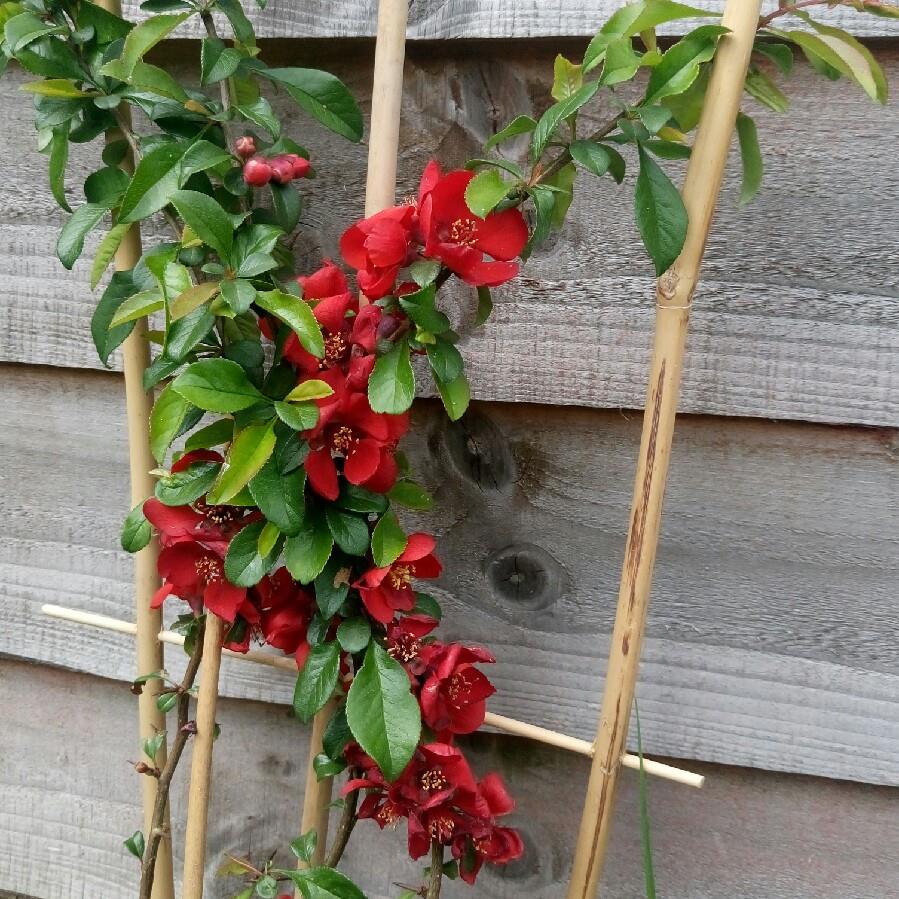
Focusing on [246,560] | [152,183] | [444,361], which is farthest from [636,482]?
[152,183]

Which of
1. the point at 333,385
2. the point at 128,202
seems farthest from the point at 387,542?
the point at 128,202

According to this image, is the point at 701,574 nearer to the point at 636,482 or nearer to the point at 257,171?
the point at 636,482

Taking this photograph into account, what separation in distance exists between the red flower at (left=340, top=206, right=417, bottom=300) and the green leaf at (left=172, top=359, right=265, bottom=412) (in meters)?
0.09

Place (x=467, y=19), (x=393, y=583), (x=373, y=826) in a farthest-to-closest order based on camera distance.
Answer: (x=373, y=826) → (x=467, y=19) → (x=393, y=583)

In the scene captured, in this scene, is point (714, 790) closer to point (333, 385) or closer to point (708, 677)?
point (708, 677)

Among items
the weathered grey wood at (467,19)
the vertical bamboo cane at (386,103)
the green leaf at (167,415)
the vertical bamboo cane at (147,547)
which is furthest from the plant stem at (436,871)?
the weathered grey wood at (467,19)

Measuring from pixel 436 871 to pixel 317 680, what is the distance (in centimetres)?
17

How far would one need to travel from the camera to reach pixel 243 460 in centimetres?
48

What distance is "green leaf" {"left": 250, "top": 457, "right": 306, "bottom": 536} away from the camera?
49 cm

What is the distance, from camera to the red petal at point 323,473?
1.66 feet

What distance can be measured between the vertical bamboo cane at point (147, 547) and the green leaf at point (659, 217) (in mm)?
372

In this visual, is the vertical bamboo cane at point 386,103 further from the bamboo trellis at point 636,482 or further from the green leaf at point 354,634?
the green leaf at point 354,634

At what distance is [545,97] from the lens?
672 mm

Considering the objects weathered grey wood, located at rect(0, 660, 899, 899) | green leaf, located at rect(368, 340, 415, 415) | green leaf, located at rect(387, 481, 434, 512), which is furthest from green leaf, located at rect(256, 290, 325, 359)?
weathered grey wood, located at rect(0, 660, 899, 899)
